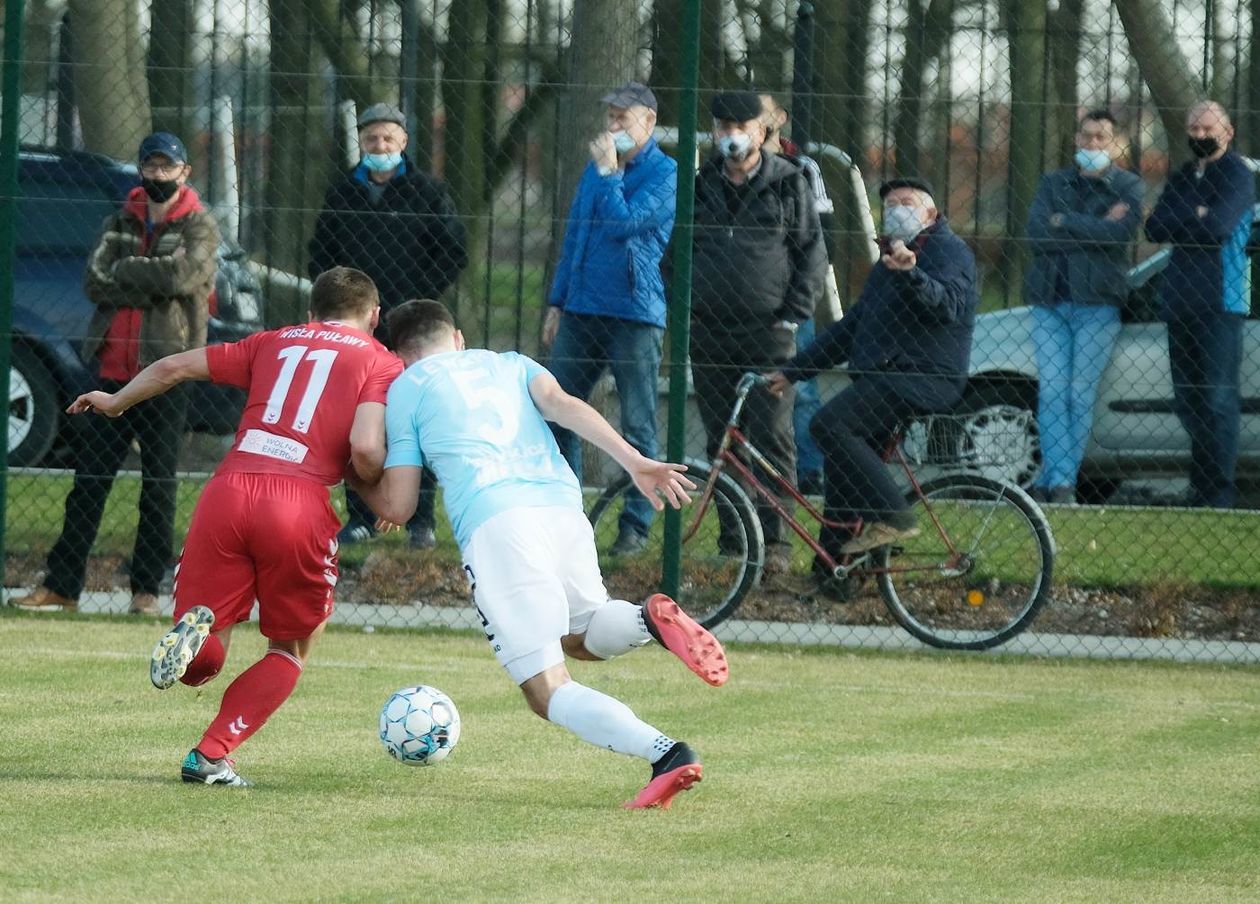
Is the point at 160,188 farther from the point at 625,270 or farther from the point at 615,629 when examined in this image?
the point at 615,629

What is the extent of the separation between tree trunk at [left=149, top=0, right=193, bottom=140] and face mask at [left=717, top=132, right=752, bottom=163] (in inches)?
114

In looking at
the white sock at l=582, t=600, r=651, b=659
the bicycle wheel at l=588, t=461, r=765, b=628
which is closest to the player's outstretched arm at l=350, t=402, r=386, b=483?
the white sock at l=582, t=600, r=651, b=659

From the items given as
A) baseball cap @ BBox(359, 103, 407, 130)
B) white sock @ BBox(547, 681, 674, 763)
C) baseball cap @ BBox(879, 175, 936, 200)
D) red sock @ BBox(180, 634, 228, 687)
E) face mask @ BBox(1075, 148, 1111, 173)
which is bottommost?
white sock @ BBox(547, 681, 674, 763)

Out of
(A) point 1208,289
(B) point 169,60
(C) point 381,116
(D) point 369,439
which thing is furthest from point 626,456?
(B) point 169,60

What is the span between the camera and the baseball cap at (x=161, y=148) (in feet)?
31.2

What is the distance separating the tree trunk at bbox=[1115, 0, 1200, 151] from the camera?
1010 cm

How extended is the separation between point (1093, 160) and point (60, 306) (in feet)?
19.8

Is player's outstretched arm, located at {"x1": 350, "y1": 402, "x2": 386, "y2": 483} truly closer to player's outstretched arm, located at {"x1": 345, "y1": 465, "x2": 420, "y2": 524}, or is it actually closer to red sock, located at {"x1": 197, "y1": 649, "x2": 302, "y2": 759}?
player's outstretched arm, located at {"x1": 345, "y1": 465, "x2": 420, "y2": 524}

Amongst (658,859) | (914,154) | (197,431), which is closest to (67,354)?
(197,431)

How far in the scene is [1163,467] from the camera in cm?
1136

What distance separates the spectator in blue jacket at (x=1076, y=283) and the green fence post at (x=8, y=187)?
4.82 metres

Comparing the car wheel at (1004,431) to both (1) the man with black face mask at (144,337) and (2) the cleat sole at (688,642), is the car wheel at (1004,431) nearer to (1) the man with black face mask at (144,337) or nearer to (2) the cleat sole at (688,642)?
(1) the man with black face mask at (144,337)

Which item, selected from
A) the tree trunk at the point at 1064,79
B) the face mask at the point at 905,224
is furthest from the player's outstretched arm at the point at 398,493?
the tree trunk at the point at 1064,79

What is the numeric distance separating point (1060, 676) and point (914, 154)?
10.5 ft
